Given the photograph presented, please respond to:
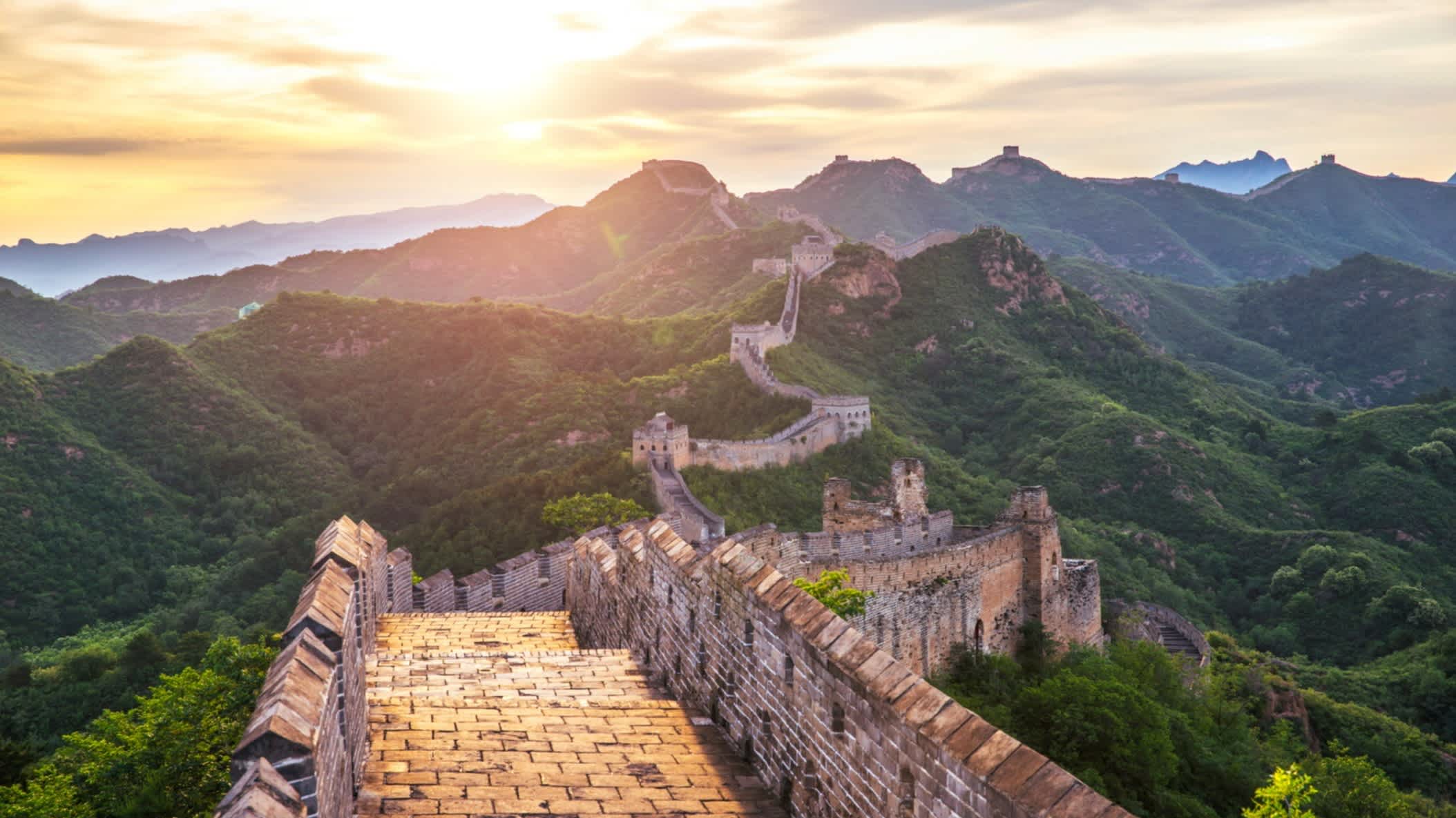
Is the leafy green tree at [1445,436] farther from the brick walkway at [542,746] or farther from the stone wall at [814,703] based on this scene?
the brick walkway at [542,746]

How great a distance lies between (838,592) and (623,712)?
14.5 meters

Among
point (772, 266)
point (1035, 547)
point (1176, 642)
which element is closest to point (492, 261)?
point (772, 266)

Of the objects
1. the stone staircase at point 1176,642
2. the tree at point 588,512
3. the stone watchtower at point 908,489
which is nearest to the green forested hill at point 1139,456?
the stone staircase at point 1176,642

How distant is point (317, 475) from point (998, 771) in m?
67.7

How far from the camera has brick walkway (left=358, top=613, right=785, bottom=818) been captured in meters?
7.89

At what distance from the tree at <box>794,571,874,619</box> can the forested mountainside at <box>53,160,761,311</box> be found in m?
135

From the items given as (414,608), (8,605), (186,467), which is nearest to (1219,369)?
(186,467)

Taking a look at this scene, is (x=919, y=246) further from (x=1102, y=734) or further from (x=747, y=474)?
(x=1102, y=734)

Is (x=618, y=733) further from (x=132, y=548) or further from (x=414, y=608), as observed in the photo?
(x=132, y=548)

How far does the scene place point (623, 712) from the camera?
9859 mm

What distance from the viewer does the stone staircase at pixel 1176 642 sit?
38.8 metres

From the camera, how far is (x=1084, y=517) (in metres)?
62.8

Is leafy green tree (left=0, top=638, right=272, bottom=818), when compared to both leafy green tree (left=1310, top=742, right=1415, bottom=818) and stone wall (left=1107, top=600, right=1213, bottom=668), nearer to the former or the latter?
leafy green tree (left=1310, top=742, right=1415, bottom=818)

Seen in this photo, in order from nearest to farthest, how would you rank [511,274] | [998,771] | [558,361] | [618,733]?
[998,771], [618,733], [558,361], [511,274]
